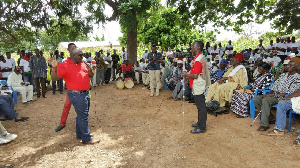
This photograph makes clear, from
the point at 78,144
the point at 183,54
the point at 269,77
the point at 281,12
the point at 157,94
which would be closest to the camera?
the point at 78,144

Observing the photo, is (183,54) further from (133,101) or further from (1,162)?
(1,162)

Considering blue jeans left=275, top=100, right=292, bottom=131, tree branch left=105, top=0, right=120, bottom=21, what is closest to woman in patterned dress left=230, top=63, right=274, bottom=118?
blue jeans left=275, top=100, right=292, bottom=131

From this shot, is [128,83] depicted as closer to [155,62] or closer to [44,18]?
[155,62]

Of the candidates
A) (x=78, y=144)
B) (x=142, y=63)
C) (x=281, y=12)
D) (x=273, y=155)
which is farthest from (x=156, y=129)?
(x=281, y=12)

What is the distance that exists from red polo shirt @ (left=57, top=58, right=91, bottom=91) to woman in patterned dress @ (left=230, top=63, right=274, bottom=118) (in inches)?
149

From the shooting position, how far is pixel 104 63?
11.3 metres

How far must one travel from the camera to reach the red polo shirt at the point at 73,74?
4237 millimetres

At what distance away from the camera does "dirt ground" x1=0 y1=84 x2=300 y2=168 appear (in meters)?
3.78

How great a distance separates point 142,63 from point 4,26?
6816 millimetres

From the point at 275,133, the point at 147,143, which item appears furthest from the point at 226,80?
the point at 147,143

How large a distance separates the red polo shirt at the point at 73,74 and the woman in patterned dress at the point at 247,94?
3.79 m

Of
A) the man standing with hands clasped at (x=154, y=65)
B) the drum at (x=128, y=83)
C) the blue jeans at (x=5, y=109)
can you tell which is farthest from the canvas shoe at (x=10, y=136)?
the drum at (x=128, y=83)

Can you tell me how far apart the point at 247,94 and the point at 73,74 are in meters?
4.13

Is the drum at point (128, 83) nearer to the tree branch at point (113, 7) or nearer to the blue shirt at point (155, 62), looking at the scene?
the blue shirt at point (155, 62)
